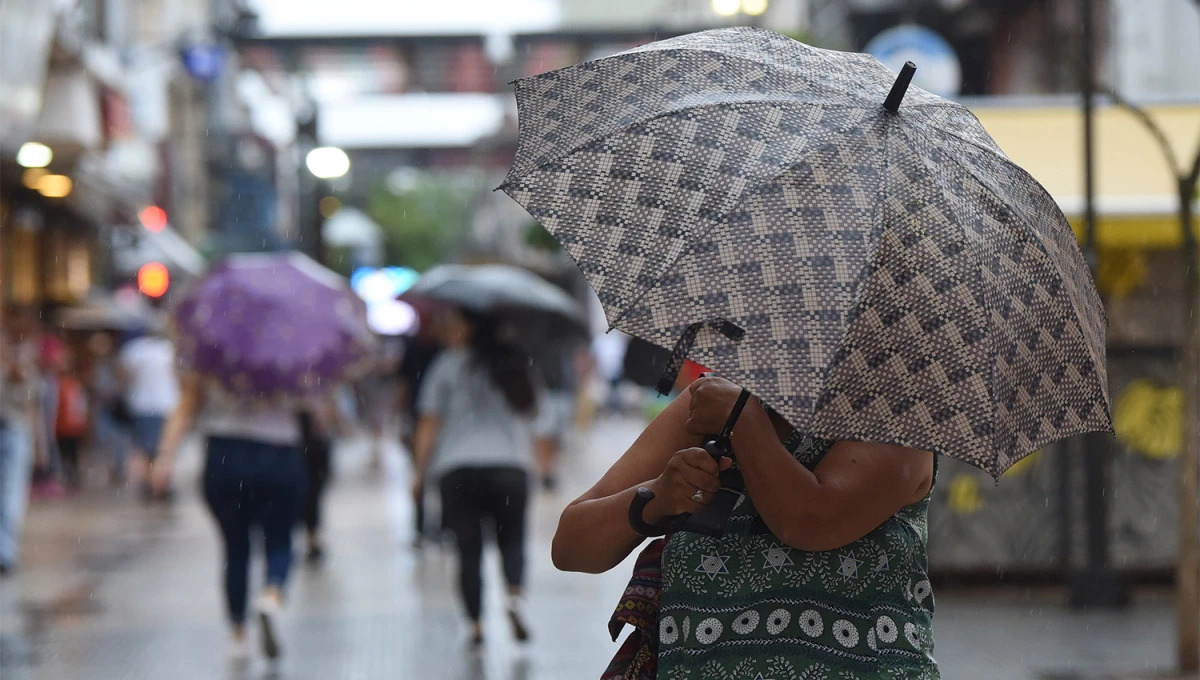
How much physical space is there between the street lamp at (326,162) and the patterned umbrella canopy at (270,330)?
28.8 feet

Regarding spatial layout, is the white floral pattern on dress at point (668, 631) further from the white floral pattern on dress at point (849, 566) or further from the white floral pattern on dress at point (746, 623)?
Answer: the white floral pattern on dress at point (849, 566)

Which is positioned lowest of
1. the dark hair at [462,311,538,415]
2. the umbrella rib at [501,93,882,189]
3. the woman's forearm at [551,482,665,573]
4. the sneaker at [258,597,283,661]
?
the sneaker at [258,597,283,661]

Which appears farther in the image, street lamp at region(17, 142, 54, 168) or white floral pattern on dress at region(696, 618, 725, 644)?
street lamp at region(17, 142, 54, 168)

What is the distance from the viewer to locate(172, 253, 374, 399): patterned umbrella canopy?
27.7ft

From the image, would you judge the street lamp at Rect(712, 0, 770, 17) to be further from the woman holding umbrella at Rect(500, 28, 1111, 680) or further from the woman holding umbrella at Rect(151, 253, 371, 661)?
the woman holding umbrella at Rect(500, 28, 1111, 680)

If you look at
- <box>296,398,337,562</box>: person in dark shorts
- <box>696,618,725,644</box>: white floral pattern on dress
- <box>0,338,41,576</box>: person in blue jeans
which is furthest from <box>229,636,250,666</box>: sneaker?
<box>696,618,725,644</box>: white floral pattern on dress

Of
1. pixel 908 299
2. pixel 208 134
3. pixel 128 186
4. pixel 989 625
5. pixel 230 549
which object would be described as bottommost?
pixel 989 625

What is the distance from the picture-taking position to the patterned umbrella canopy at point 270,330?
844cm

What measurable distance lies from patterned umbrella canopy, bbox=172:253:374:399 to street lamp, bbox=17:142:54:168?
35.8 ft

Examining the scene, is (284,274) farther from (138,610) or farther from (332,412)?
(332,412)

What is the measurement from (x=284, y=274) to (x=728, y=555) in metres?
6.68

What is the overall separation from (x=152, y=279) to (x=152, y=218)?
8.72 ft

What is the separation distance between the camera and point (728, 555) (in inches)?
106

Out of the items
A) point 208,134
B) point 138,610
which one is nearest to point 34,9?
point 138,610
